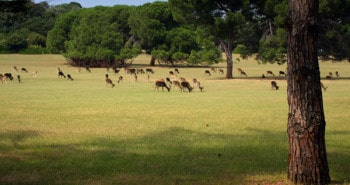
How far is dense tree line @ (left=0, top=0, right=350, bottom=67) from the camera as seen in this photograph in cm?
4106

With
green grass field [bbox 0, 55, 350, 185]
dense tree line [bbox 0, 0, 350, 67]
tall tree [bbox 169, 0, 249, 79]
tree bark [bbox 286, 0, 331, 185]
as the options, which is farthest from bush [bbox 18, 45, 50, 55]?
tree bark [bbox 286, 0, 331, 185]

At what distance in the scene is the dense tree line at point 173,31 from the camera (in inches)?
1617

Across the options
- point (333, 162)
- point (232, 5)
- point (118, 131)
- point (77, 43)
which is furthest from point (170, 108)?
point (77, 43)

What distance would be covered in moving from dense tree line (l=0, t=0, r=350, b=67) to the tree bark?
5.56m

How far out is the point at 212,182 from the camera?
745cm

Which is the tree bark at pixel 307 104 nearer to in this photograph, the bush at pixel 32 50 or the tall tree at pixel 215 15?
the tall tree at pixel 215 15

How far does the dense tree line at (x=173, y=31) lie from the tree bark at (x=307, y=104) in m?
5.56

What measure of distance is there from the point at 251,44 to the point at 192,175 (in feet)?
138

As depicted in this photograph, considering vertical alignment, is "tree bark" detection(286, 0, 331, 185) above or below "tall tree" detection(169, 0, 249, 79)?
below

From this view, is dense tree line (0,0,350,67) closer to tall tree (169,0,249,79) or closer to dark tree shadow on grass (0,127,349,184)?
tall tree (169,0,249,79)

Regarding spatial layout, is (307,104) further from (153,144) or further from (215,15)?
(215,15)

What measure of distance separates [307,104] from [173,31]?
2473 inches

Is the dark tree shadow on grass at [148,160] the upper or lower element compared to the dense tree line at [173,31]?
lower

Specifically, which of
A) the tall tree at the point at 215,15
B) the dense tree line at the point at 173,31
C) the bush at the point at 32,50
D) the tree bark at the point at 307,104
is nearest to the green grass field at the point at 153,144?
the tree bark at the point at 307,104
